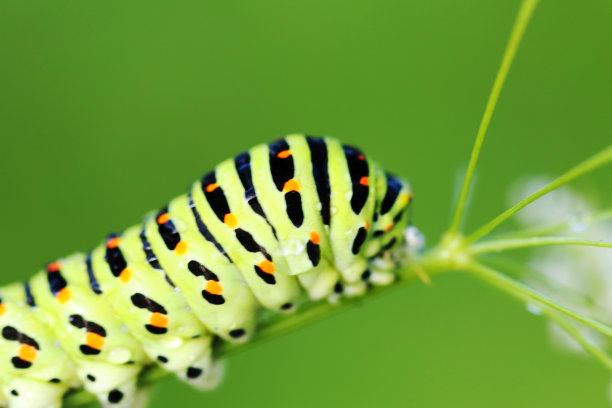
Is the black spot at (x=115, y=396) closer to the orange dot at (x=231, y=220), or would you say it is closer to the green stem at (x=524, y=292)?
the orange dot at (x=231, y=220)

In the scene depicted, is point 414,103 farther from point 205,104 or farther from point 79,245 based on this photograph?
point 79,245

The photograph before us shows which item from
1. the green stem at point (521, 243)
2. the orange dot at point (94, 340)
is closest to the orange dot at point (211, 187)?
the orange dot at point (94, 340)

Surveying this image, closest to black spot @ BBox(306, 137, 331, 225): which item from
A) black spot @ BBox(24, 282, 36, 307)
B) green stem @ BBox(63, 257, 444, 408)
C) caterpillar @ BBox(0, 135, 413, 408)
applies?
caterpillar @ BBox(0, 135, 413, 408)

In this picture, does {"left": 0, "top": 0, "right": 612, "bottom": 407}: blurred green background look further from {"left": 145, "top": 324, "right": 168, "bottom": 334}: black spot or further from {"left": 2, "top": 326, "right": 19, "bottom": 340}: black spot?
{"left": 145, "top": 324, "right": 168, "bottom": 334}: black spot

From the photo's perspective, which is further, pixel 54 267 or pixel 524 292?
pixel 54 267

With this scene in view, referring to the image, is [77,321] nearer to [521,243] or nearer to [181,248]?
[181,248]

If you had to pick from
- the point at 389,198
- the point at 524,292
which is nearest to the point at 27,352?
the point at 389,198
